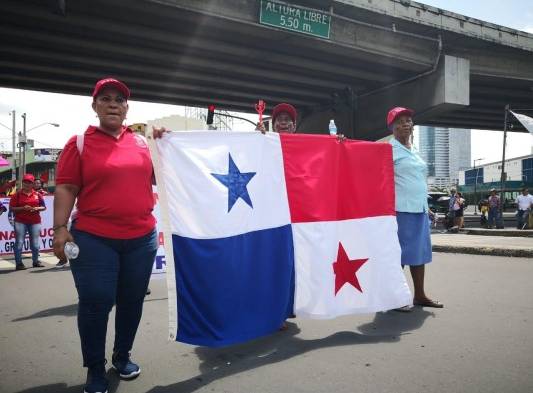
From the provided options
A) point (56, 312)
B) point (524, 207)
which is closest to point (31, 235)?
point (56, 312)

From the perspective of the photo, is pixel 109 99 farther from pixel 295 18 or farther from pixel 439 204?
pixel 439 204

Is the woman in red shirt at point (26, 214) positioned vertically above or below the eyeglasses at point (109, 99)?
below

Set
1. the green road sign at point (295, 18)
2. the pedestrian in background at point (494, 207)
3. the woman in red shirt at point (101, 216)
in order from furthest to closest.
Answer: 1. the pedestrian in background at point (494, 207)
2. the green road sign at point (295, 18)
3. the woman in red shirt at point (101, 216)

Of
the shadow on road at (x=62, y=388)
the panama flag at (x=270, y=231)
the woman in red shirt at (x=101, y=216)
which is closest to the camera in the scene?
the woman in red shirt at (x=101, y=216)

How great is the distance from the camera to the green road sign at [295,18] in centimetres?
1543

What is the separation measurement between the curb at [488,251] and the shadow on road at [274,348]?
4826 millimetres

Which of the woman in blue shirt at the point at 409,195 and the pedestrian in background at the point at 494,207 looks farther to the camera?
the pedestrian in background at the point at 494,207

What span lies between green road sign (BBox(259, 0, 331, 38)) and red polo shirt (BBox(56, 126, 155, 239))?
13.9m

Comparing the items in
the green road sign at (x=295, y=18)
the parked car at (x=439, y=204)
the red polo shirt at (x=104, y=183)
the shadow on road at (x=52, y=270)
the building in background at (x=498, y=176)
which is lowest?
the shadow on road at (x=52, y=270)

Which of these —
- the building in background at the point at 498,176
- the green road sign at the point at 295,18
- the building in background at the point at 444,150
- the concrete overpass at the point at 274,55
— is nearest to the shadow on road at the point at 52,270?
the concrete overpass at the point at 274,55

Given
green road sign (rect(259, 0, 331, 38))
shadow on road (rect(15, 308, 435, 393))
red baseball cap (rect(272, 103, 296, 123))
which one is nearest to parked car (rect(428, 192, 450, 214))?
green road sign (rect(259, 0, 331, 38))

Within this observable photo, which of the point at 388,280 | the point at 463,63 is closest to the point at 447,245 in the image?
the point at 388,280

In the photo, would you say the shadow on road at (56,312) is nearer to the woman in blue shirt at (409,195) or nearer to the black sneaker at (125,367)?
the black sneaker at (125,367)

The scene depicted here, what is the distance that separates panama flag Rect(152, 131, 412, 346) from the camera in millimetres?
3018
